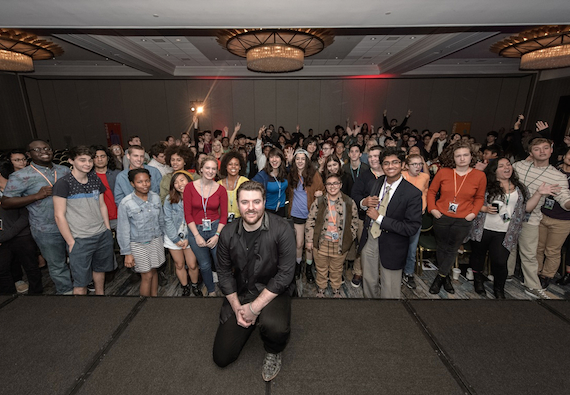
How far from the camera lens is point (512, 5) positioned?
11.0 feet

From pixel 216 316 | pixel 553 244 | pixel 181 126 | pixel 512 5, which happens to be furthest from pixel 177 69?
pixel 553 244

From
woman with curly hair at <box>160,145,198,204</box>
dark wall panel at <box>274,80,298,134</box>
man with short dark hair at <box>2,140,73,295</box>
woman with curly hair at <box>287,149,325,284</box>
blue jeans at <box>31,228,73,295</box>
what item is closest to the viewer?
man with short dark hair at <box>2,140,73,295</box>

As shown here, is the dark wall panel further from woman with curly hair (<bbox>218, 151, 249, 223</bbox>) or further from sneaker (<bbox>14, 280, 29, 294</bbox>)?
sneaker (<bbox>14, 280, 29, 294</bbox>)

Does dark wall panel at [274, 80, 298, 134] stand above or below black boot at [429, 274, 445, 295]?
above

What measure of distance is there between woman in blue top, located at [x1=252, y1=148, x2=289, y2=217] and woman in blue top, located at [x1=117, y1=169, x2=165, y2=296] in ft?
4.20

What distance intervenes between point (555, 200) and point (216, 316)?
3834mm

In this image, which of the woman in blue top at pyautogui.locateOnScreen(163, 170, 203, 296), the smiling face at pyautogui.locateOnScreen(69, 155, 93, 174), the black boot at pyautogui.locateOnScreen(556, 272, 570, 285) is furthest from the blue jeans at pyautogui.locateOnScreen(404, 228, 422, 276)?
the smiling face at pyautogui.locateOnScreen(69, 155, 93, 174)

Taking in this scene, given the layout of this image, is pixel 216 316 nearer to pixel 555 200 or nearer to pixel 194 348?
pixel 194 348

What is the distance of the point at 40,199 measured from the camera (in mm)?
2543

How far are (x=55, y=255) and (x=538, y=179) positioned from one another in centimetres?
527

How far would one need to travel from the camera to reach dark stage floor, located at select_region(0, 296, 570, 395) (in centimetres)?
139

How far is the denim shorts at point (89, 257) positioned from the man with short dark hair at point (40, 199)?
0.85ft

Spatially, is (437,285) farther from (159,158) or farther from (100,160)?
(100,160)

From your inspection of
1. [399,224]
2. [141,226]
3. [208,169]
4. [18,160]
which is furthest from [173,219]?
[399,224]
